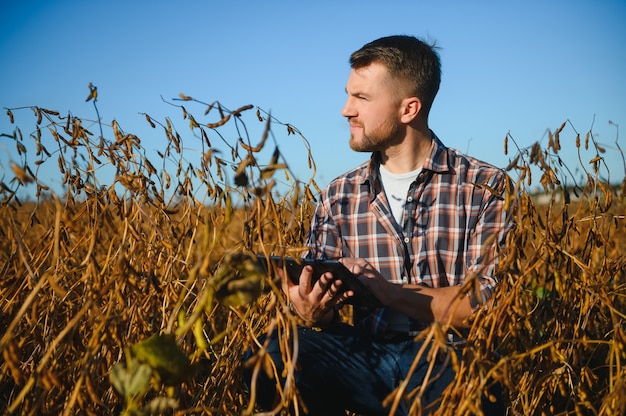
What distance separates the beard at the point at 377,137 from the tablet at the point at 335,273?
0.64 metres

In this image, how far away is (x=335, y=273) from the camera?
63.9 inches

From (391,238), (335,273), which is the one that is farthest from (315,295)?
(391,238)

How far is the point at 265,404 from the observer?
1.74 meters

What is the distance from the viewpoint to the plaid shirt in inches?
76.7

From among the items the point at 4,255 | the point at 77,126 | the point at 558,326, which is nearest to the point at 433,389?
the point at 558,326

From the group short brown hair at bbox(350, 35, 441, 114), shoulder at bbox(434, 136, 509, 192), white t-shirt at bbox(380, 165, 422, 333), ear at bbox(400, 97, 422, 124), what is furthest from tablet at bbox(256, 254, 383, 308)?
short brown hair at bbox(350, 35, 441, 114)

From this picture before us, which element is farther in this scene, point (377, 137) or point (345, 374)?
point (377, 137)

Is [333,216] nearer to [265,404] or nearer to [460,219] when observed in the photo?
[460,219]

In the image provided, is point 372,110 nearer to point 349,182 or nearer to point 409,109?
point 409,109

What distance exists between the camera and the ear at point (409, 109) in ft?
7.38

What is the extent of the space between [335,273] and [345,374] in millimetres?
357

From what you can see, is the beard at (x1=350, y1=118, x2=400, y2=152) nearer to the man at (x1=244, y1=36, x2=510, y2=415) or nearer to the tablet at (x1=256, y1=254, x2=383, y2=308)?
the man at (x1=244, y1=36, x2=510, y2=415)

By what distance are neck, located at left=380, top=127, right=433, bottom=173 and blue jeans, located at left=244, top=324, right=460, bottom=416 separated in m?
0.68

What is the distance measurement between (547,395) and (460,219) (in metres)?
0.60
